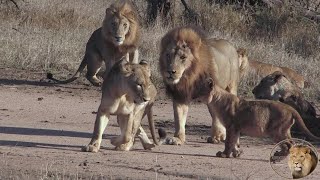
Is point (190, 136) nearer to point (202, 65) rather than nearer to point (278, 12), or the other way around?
point (202, 65)

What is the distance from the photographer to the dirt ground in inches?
298

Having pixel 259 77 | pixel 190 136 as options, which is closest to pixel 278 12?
pixel 259 77

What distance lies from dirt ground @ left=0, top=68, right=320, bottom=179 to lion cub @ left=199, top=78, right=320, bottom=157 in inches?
9.9

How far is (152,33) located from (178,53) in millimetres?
7707

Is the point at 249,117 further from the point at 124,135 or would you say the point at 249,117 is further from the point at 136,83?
the point at 124,135

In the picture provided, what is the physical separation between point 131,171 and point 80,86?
19.2 ft

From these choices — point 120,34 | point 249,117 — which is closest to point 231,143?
point 249,117

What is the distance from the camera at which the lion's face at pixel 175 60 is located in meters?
8.82

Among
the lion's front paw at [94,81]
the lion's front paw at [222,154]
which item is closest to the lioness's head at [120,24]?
the lion's front paw at [94,81]

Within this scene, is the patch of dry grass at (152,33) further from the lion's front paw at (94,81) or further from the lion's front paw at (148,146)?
the lion's front paw at (148,146)

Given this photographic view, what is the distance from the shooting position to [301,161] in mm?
7559

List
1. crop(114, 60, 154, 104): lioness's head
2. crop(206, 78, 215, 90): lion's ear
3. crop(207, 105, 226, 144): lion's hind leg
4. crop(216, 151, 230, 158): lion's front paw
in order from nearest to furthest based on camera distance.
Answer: crop(114, 60, 154, 104): lioness's head → crop(216, 151, 230, 158): lion's front paw → crop(206, 78, 215, 90): lion's ear → crop(207, 105, 226, 144): lion's hind leg

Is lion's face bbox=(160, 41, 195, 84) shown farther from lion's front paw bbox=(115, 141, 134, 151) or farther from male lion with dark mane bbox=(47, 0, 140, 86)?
male lion with dark mane bbox=(47, 0, 140, 86)

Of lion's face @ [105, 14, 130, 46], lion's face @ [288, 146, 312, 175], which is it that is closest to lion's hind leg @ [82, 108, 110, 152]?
lion's face @ [288, 146, 312, 175]
